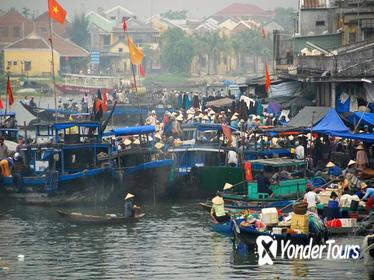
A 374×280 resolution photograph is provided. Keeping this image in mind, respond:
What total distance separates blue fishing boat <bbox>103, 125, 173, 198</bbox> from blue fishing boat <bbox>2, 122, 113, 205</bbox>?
0.45 metres

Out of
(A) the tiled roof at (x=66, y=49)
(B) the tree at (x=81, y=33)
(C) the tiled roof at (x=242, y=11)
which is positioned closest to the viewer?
(A) the tiled roof at (x=66, y=49)

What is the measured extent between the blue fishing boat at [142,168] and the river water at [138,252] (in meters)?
0.89

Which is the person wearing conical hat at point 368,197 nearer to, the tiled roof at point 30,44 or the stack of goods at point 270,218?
the stack of goods at point 270,218

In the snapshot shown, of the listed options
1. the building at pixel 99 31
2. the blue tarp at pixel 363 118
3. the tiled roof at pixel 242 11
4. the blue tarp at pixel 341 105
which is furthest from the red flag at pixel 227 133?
→ the tiled roof at pixel 242 11

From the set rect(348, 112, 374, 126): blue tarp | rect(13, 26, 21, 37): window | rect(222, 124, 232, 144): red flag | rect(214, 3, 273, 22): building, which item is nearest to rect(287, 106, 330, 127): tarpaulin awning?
rect(348, 112, 374, 126): blue tarp

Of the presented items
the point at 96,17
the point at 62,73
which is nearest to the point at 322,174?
the point at 62,73

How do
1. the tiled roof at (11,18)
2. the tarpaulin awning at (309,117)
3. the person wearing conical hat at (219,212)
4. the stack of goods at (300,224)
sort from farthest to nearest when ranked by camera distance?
the tiled roof at (11,18), the tarpaulin awning at (309,117), the person wearing conical hat at (219,212), the stack of goods at (300,224)

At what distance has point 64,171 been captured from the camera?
1272 inches

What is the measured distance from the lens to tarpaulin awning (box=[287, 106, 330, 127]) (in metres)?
35.5

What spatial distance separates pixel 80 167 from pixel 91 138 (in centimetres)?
91

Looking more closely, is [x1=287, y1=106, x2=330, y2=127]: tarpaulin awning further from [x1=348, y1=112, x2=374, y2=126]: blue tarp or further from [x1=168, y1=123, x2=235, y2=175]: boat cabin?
[x1=168, y1=123, x2=235, y2=175]: boat cabin

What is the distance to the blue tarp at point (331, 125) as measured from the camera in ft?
106

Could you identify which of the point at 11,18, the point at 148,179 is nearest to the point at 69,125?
the point at 148,179

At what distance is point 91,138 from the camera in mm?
32875
